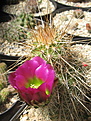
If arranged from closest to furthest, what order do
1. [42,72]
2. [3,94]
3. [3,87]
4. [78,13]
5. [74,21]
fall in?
[42,72] < [3,94] < [3,87] < [74,21] < [78,13]

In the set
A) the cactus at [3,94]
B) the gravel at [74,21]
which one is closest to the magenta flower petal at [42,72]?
the cactus at [3,94]

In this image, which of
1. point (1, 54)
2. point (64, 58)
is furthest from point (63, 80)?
point (1, 54)

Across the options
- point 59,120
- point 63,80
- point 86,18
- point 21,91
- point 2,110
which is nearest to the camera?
point 21,91

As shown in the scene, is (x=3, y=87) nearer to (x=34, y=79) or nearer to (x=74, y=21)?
(x=34, y=79)

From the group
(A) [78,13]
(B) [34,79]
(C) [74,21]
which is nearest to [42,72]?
(B) [34,79]

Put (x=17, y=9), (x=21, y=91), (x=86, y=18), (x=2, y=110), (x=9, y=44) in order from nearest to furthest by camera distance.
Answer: (x=21, y=91), (x=2, y=110), (x=9, y=44), (x=86, y=18), (x=17, y=9)

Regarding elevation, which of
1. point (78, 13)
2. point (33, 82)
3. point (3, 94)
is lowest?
point (3, 94)

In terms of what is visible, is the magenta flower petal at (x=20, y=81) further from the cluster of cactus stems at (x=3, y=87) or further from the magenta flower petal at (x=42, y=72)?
the cluster of cactus stems at (x=3, y=87)

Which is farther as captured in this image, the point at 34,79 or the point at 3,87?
the point at 3,87

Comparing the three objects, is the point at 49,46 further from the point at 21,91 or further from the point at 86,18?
the point at 86,18
